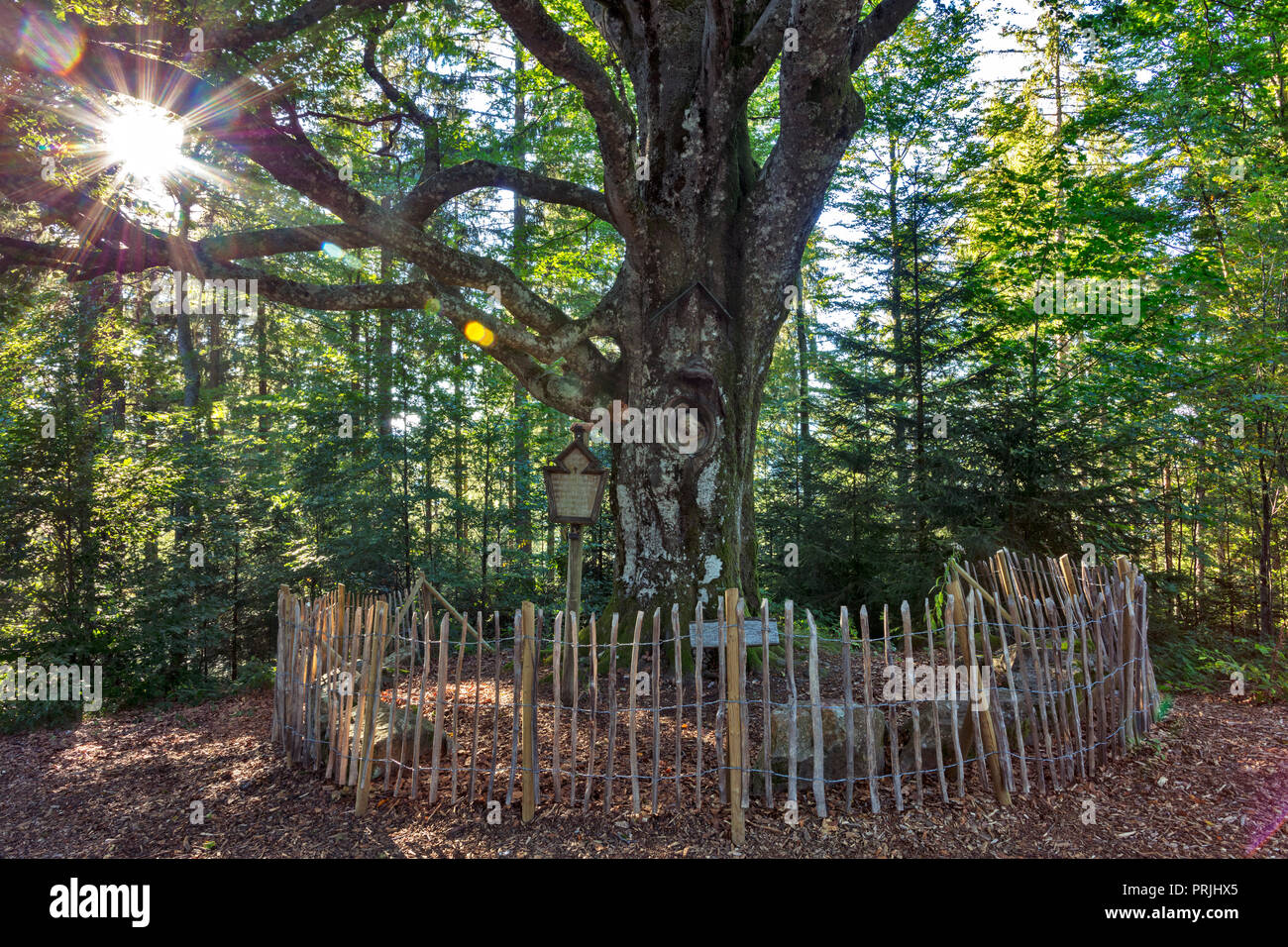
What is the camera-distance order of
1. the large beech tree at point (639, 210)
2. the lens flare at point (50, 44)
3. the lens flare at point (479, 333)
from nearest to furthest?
the lens flare at point (50, 44), the large beech tree at point (639, 210), the lens flare at point (479, 333)

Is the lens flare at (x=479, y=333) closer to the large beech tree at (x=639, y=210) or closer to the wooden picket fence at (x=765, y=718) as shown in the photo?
the large beech tree at (x=639, y=210)

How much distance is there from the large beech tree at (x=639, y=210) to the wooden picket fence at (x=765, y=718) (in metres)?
1.71

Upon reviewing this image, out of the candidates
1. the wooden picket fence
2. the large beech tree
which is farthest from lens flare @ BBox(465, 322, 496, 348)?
the wooden picket fence

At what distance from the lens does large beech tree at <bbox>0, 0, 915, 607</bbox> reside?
5160mm

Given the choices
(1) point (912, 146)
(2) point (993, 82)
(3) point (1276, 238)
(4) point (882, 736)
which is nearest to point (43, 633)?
(4) point (882, 736)

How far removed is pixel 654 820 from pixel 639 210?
4.91 meters

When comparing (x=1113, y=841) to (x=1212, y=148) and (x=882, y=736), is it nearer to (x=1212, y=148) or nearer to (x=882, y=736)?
(x=882, y=736)

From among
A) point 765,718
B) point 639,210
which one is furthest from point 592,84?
point 765,718

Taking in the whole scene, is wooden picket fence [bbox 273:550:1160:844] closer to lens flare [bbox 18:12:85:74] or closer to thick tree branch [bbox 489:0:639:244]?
thick tree branch [bbox 489:0:639:244]

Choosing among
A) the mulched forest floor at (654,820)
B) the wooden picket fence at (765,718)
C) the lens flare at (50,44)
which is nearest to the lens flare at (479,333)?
the wooden picket fence at (765,718)

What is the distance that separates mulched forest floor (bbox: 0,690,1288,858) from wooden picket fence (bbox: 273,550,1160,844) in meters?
0.11

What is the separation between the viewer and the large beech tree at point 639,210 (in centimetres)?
516
